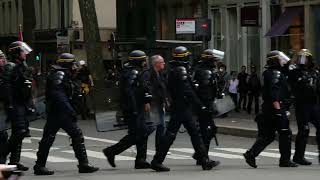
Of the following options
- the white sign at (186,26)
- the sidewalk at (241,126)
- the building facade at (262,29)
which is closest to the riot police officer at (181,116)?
the sidewalk at (241,126)

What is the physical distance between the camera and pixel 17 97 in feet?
40.4

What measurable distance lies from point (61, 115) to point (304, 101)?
13.3 feet

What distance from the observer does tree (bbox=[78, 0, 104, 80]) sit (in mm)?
30770

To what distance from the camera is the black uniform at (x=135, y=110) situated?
1273cm

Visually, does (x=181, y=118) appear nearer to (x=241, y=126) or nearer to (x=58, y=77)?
(x=58, y=77)

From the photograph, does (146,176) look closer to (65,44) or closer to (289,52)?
(289,52)

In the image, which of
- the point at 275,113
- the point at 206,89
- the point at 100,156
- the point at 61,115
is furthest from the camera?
the point at 100,156

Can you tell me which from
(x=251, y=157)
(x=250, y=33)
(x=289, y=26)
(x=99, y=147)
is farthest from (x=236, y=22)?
(x=251, y=157)

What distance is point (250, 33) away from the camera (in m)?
33.2

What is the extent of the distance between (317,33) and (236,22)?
607 cm

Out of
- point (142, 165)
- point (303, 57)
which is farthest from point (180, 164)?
point (303, 57)

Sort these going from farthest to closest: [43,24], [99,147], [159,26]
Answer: [43,24], [159,26], [99,147]

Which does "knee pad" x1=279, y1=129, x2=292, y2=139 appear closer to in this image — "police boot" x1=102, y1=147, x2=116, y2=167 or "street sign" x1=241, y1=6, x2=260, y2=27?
"police boot" x1=102, y1=147, x2=116, y2=167

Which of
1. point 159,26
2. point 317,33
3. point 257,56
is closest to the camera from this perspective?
point 317,33
